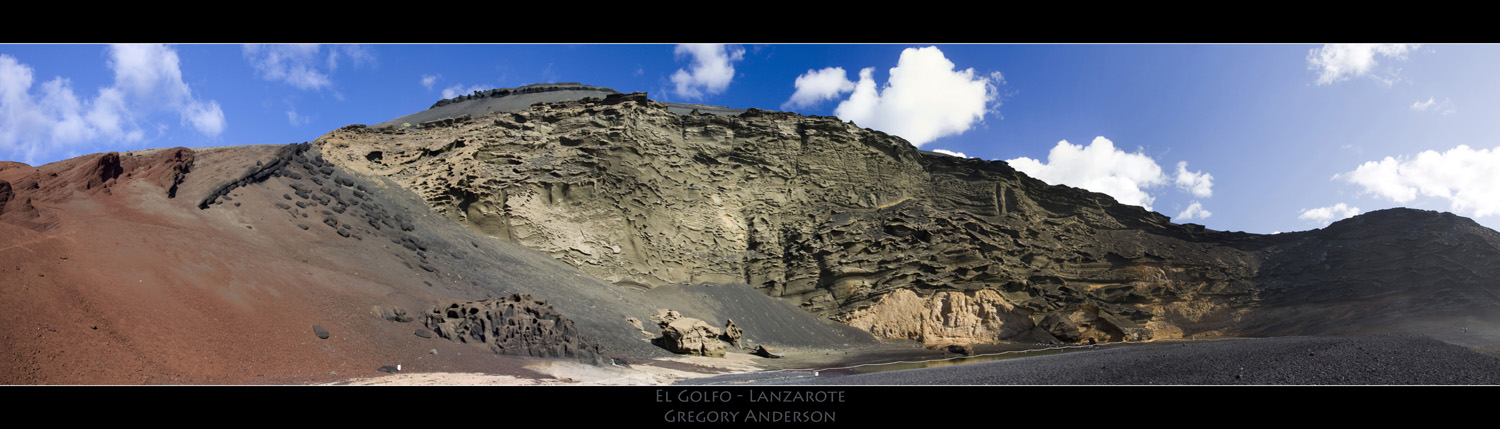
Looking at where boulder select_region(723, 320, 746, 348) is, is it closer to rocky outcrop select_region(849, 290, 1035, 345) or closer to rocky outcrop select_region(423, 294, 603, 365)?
rocky outcrop select_region(423, 294, 603, 365)

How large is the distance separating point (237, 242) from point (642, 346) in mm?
9118

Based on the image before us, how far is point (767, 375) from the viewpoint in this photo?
14375 mm

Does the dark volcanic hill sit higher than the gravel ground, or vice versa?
the dark volcanic hill

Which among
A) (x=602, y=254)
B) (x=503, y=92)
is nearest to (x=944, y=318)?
(x=602, y=254)

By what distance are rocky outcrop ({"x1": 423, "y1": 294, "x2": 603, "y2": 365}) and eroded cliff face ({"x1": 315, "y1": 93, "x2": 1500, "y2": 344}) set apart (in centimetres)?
1110

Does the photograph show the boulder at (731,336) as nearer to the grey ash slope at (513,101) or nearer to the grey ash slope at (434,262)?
the grey ash slope at (434,262)

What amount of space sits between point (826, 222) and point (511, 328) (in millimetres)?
20104

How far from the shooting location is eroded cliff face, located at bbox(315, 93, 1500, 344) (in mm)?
26500

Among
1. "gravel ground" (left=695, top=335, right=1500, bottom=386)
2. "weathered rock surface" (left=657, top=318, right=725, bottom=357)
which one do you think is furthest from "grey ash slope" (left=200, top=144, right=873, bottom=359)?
"gravel ground" (left=695, top=335, right=1500, bottom=386)

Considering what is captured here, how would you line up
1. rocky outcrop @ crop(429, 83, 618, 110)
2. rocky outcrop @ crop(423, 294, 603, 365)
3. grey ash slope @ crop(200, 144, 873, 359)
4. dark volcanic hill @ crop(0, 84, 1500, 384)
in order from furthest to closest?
rocky outcrop @ crop(429, 83, 618, 110) < grey ash slope @ crop(200, 144, 873, 359) < rocky outcrop @ crop(423, 294, 603, 365) < dark volcanic hill @ crop(0, 84, 1500, 384)

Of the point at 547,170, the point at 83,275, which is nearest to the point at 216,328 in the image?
the point at 83,275

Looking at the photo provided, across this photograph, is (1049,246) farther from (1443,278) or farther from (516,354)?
(516,354)

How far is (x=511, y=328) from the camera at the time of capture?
13438 mm

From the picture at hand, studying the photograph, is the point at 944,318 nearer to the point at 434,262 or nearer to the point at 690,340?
the point at 690,340
